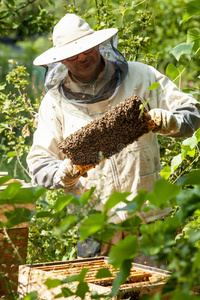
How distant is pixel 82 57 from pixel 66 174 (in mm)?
708

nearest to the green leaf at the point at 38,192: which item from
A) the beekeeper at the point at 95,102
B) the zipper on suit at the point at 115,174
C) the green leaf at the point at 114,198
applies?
the green leaf at the point at 114,198

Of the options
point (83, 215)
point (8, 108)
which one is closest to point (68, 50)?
point (8, 108)

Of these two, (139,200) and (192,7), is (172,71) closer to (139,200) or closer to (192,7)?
(192,7)

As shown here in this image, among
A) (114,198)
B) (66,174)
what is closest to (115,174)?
(66,174)

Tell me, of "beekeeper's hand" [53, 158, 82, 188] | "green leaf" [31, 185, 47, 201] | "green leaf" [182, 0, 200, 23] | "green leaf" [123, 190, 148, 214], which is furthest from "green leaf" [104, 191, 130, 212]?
"beekeeper's hand" [53, 158, 82, 188]

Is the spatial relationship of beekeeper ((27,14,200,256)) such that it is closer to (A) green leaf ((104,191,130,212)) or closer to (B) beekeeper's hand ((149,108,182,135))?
(B) beekeeper's hand ((149,108,182,135))

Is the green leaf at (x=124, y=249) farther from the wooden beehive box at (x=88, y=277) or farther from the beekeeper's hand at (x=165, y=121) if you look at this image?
→ the beekeeper's hand at (x=165, y=121)

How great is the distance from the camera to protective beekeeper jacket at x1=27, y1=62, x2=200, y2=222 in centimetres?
308

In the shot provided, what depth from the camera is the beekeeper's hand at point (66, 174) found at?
9.41ft

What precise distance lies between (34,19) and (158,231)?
5.01m

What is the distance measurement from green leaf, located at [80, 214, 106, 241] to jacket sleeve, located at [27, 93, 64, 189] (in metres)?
2.31

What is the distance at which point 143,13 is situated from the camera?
4.83m

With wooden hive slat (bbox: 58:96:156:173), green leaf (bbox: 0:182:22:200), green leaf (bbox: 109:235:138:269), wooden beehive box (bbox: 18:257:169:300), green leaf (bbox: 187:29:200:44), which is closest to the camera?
green leaf (bbox: 109:235:138:269)

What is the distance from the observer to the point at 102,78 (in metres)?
3.14
